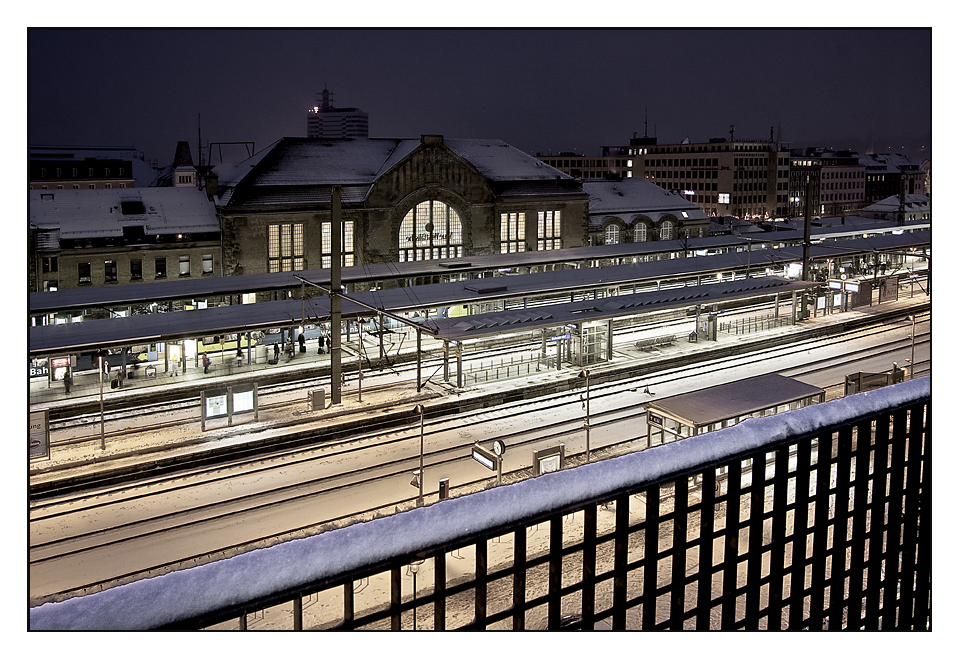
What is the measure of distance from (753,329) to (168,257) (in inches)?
1153

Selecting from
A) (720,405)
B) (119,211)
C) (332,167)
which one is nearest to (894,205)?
(332,167)

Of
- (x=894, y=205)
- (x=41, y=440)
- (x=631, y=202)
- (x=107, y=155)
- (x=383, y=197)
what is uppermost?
(x=107, y=155)

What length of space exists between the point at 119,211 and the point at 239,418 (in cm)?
2432

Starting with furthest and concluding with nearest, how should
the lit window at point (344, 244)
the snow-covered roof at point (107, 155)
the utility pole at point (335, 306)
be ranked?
1. the snow-covered roof at point (107, 155)
2. the lit window at point (344, 244)
3. the utility pole at point (335, 306)

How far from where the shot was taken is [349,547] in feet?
8.40

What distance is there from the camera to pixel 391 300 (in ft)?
127

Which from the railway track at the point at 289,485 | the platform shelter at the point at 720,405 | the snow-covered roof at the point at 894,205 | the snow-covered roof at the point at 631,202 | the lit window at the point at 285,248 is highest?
the snow-covered roof at the point at 894,205

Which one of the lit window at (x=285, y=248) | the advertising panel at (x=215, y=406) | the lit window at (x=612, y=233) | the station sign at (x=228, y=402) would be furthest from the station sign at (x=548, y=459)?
the lit window at (x=612, y=233)

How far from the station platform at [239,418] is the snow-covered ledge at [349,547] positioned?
2242 cm

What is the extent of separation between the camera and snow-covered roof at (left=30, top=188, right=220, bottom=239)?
4506 cm

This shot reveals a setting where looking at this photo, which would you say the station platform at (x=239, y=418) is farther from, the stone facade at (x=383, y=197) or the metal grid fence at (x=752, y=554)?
the metal grid fence at (x=752, y=554)

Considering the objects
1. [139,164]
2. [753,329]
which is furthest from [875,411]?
[139,164]

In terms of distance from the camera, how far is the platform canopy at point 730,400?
71.6 feet

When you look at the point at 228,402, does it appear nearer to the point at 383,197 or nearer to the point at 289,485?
the point at 289,485
